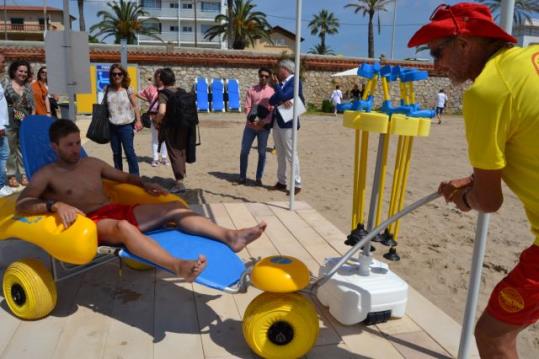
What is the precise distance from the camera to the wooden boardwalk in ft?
7.96

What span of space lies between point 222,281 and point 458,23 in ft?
5.55

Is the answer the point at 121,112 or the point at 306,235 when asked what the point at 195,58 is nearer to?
the point at 121,112

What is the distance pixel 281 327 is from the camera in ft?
7.53

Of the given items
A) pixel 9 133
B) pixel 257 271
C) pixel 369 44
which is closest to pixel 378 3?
pixel 369 44

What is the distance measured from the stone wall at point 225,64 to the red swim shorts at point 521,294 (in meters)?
19.9

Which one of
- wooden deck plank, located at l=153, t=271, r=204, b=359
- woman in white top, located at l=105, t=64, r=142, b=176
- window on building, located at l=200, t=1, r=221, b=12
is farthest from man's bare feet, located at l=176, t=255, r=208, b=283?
window on building, located at l=200, t=1, r=221, b=12

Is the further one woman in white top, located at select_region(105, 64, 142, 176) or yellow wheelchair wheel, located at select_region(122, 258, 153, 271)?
woman in white top, located at select_region(105, 64, 142, 176)

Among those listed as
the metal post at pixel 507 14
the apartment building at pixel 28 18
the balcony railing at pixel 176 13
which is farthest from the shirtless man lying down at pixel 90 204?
the balcony railing at pixel 176 13

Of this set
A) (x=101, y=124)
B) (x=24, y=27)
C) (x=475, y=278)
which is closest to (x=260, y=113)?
(x=101, y=124)

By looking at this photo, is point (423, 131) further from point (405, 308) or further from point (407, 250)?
point (407, 250)

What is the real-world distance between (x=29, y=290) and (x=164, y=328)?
2.70ft

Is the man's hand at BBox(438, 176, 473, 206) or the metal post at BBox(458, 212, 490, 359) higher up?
the man's hand at BBox(438, 176, 473, 206)

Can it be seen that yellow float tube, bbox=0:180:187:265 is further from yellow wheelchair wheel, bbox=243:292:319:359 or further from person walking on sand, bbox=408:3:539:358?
person walking on sand, bbox=408:3:539:358

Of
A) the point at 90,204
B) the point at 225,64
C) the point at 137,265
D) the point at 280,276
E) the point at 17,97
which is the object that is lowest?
the point at 137,265
